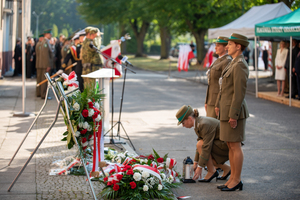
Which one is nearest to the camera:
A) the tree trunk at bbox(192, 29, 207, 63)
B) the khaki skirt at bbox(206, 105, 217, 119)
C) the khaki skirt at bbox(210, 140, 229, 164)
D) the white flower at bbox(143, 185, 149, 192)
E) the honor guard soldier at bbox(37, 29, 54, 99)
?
the white flower at bbox(143, 185, 149, 192)

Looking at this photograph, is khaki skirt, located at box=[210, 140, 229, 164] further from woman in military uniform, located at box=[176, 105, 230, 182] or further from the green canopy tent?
the green canopy tent

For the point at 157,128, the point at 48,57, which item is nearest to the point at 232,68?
the point at 157,128

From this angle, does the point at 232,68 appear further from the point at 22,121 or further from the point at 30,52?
the point at 30,52

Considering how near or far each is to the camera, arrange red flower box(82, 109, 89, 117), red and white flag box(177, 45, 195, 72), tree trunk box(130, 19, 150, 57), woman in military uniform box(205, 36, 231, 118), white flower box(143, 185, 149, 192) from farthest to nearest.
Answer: tree trunk box(130, 19, 150, 57)
red and white flag box(177, 45, 195, 72)
woman in military uniform box(205, 36, 231, 118)
red flower box(82, 109, 89, 117)
white flower box(143, 185, 149, 192)

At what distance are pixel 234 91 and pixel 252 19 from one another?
43.2ft

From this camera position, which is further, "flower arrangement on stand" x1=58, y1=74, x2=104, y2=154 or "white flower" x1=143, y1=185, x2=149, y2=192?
"flower arrangement on stand" x1=58, y1=74, x2=104, y2=154

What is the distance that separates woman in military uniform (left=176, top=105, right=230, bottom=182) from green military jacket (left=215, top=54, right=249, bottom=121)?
1.19 feet

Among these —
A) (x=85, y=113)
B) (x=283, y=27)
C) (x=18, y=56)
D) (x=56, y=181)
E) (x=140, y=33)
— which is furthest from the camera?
(x=140, y=33)

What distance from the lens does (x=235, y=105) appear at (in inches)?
191

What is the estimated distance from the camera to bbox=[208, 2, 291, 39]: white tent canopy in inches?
632

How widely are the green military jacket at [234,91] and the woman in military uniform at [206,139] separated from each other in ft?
1.19

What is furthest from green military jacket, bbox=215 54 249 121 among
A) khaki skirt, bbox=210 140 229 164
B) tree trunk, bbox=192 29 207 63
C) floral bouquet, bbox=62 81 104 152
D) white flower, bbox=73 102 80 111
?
tree trunk, bbox=192 29 207 63

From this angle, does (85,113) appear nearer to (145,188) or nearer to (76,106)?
(76,106)

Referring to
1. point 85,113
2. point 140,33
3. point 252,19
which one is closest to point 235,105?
point 85,113
